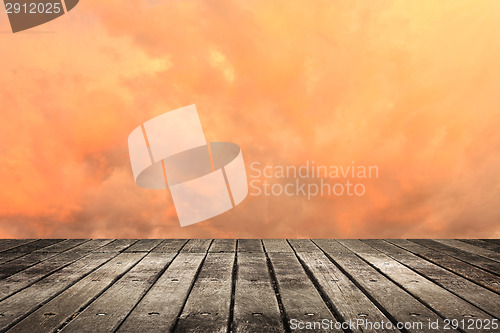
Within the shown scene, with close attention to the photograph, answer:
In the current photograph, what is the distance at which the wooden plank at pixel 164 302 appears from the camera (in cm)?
128

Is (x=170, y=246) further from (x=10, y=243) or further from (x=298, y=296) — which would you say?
(x=298, y=296)

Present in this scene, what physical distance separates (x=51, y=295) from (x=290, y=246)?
1669 mm

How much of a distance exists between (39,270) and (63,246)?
0.80m

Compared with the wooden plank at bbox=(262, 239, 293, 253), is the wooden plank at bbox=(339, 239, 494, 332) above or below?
below

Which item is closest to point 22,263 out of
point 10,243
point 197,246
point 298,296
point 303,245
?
point 10,243

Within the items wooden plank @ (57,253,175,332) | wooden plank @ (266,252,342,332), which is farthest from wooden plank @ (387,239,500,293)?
wooden plank @ (57,253,175,332)

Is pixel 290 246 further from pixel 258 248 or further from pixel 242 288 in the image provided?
pixel 242 288

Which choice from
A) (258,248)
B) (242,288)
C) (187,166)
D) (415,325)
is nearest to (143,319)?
(242,288)

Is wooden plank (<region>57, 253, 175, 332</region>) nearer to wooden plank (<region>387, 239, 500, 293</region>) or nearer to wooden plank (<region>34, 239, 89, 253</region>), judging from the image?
wooden plank (<region>34, 239, 89, 253</region>)

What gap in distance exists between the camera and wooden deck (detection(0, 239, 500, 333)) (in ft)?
4.33

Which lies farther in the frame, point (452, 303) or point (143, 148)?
point (143, 148)

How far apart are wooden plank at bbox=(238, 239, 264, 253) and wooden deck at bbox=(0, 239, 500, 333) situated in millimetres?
15

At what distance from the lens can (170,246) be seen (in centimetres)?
282

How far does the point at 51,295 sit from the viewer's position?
163cm
